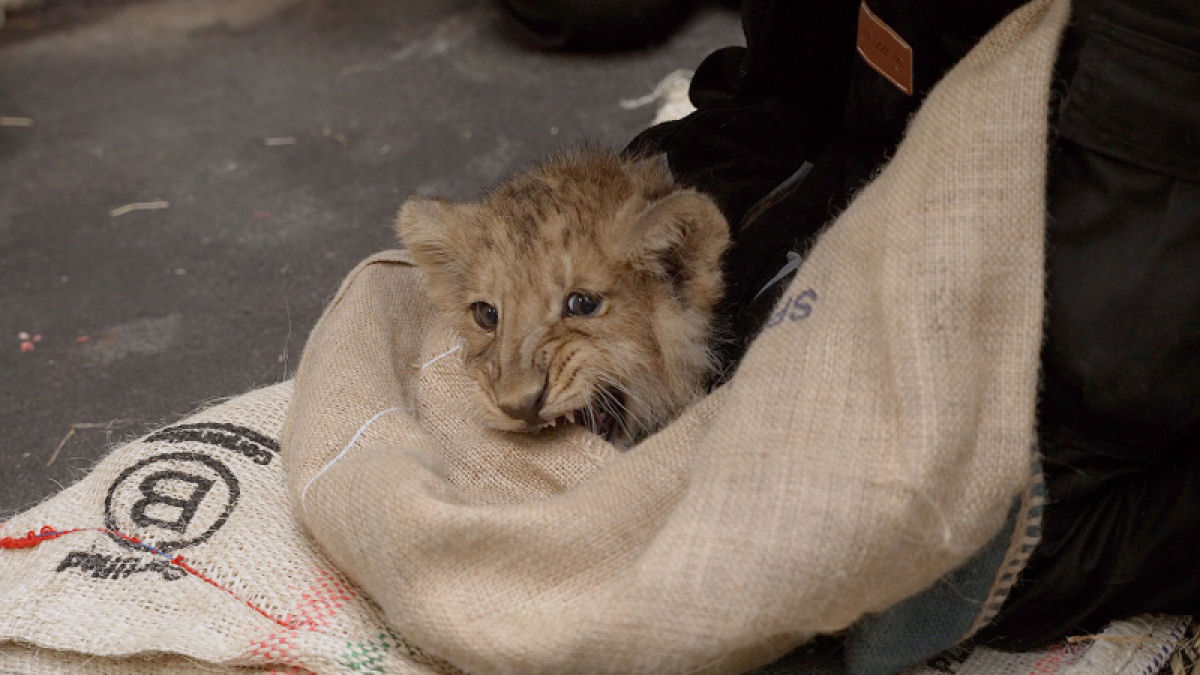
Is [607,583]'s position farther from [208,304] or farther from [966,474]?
[208,304]

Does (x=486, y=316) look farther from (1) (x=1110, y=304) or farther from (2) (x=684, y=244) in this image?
(1) (x=1110, y=304)

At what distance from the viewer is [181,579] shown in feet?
6.88

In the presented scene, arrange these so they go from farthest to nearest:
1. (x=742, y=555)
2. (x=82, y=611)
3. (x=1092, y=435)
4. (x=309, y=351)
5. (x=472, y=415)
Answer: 1. (x=309, y=351)
2. (x=472, y=415)
3. (x=82, y=611)
4. (x=1092, y=435)
5. (x=742, y=555)

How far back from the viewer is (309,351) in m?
2.40

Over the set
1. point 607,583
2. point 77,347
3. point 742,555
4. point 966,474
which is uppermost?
point 966,474

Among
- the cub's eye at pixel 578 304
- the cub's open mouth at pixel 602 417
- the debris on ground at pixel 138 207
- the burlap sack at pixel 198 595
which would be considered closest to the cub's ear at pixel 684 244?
the cub's eye at pixel 578 304

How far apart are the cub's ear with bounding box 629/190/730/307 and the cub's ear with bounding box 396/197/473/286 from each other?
0.43m

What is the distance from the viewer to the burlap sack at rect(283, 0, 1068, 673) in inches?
61.0

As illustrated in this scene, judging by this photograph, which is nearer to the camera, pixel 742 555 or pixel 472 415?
pixel 742 555

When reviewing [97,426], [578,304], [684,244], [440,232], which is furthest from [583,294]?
[97,426]

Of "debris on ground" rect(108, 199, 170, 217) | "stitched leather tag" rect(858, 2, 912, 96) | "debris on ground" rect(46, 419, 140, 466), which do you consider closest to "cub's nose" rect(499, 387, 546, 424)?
"stitched leather tag" rect(858, 2, 912, 96)

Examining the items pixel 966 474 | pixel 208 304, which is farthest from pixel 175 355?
pixel 966 474

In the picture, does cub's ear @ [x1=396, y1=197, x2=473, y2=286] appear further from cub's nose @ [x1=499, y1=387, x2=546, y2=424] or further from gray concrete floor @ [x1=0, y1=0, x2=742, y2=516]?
gray concrete floor @ [x1=0, y1=0, x2=742, y2=516]

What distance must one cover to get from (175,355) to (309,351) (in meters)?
1.20
